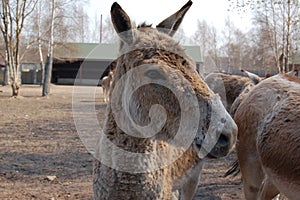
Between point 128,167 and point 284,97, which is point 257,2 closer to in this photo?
point 284,97

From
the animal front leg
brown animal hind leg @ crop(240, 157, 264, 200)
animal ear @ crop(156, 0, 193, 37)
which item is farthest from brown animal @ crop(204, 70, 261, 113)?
animal ear @ crop(156, 0, 193, 37)

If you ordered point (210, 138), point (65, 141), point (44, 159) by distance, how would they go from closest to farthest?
point (210, 138) < point (44, 159) < point (65, 141)

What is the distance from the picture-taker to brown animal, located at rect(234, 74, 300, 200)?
3.48 m

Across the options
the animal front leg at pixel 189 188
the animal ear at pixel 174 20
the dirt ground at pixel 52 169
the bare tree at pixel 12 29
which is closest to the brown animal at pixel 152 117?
the animal ear at pixel 174 20

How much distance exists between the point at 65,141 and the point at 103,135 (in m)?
6.64

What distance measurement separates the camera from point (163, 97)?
237 centimetres

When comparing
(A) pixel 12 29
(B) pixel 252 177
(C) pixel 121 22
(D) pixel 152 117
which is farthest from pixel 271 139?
(A) pixel 12 29

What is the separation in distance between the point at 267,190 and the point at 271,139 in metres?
0.76

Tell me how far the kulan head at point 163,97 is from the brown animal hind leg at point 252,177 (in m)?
1.93

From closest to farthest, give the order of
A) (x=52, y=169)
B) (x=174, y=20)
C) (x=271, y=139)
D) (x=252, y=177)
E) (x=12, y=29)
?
(x=174, y=20)
(x=271, y=139)
(x=252, y=177)
(x=52, y=169)
(x=12, y=29)

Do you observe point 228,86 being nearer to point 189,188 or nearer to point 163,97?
point 189,188

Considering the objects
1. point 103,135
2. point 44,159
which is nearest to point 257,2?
point 44,159

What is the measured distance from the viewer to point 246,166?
14.1 feet

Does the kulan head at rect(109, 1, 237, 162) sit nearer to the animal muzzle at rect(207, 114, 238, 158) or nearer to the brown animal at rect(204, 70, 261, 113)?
the animal muzzle at rect(207, 114, 238, 158)
